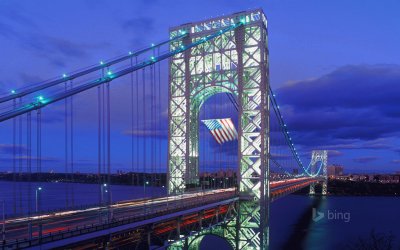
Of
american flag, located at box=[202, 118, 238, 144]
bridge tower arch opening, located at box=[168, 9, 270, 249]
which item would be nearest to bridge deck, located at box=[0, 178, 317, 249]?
bridge tower arch opening, located at box=[168, 9, 270, 249]

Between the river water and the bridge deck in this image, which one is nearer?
the bridge deck

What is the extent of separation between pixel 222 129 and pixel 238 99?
117 inches

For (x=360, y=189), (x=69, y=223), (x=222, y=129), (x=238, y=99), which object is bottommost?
(x=360, y=189)

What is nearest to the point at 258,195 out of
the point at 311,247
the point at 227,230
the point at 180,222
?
the point at 227,230

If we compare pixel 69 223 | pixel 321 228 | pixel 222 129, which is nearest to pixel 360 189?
pixel 321 228

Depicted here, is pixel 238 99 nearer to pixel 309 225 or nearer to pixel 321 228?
pixel 321 228

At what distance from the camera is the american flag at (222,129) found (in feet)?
98.8

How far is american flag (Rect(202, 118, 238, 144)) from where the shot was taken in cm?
3011

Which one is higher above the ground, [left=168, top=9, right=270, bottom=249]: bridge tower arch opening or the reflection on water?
[left=168, top=9, right=270, bottom=249]: bridge tower arch opening

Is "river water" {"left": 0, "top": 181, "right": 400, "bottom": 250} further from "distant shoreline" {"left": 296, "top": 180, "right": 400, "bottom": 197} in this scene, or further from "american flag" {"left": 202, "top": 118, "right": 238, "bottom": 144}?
"distant shoreline" {"left": 296, "top": 180, "right": 400, "bottom": 197}

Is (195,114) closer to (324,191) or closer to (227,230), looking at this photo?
(227,230)

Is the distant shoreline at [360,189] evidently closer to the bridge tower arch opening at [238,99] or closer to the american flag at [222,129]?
the american flag at [222,129]

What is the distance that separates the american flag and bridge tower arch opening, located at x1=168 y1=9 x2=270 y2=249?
1.23 metres

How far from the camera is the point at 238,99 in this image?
28.2 m
